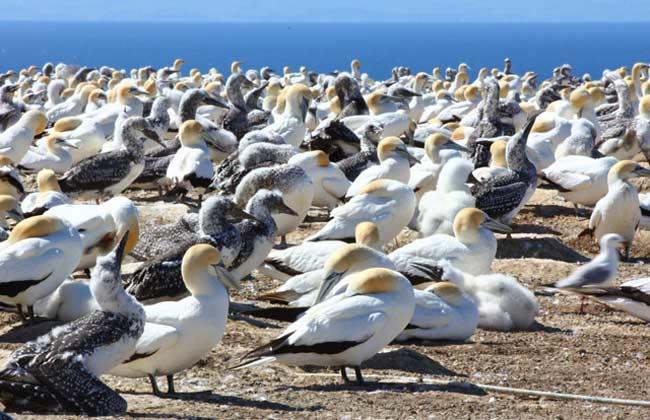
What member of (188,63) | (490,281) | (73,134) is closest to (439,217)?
(490,281)

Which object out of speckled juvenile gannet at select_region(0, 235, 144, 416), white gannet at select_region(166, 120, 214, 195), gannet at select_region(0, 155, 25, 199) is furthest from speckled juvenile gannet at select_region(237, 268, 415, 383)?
gannet at select_region(0, 155, 25, 199)

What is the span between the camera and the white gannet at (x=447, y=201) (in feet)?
37.3

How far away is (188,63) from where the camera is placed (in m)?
92.2

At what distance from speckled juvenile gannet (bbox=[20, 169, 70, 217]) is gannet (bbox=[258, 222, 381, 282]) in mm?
2226

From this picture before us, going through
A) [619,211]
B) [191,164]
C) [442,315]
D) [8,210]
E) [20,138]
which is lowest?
[20,138]

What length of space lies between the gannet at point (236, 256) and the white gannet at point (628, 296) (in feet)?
7.29

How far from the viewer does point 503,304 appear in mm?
8906

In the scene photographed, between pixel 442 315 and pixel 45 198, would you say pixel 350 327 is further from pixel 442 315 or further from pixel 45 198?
pixel 45 198

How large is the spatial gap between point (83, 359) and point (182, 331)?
71cm

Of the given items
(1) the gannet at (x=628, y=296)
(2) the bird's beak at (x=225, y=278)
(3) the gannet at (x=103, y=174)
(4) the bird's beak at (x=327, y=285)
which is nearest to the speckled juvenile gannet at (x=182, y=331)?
(2) the bird's beak at (x=225, y=278)

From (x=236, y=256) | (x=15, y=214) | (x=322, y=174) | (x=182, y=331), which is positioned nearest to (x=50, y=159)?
(x=322, y=174)

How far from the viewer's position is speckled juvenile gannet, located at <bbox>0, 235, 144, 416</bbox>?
630 centimetres

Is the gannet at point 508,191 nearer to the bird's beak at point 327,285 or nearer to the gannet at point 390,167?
the gannet at point 390,167

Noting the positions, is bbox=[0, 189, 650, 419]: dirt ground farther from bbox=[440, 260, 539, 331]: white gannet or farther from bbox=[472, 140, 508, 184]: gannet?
bbox=[472, 140, 508, 184]: gannet
